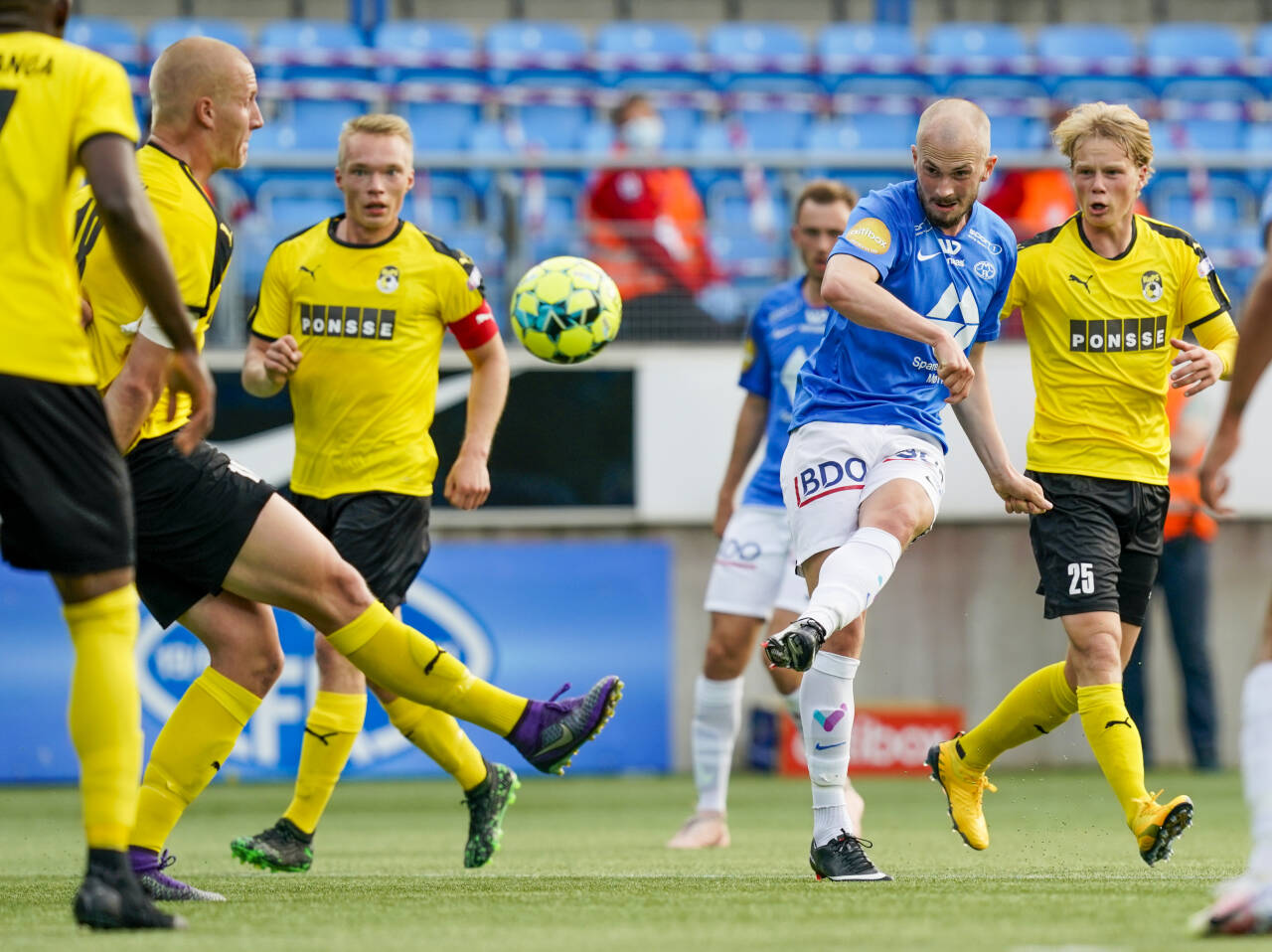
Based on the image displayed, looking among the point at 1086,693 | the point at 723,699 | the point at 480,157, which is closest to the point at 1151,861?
the point at 1086,693

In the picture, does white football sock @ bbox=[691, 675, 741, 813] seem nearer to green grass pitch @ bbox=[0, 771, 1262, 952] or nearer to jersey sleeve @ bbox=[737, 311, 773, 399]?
green grass pitch @ bbox=[0, 771, 1262, 952]

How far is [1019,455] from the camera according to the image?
35.6ft

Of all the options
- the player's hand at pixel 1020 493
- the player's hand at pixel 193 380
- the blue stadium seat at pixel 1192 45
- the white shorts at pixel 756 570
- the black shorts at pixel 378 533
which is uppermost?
the blue stadium seat at pixel 1192 45

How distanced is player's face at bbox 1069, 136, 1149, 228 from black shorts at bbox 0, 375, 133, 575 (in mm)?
3321

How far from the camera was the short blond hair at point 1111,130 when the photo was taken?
584 centimetres

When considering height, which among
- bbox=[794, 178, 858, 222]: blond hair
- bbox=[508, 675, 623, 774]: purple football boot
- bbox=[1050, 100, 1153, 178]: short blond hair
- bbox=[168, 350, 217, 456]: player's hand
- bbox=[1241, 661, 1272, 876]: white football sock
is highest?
bbox=[1050, 100, 1153, 178]: short blond hair

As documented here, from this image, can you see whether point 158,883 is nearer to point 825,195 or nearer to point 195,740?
point 195,740

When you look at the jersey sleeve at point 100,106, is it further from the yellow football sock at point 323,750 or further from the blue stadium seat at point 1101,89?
the blue stadium seat at point 1101,89

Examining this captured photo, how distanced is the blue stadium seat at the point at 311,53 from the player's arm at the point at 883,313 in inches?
387

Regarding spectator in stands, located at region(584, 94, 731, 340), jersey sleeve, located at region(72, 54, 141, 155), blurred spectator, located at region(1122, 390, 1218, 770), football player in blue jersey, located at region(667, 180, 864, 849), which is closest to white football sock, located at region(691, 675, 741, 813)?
football player in blue jersey, located at region(667, 180, 864, 849)

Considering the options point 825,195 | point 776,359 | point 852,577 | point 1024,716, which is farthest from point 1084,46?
point 852,577

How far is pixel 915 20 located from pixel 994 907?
580 inches

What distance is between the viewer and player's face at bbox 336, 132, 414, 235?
20.5 feet

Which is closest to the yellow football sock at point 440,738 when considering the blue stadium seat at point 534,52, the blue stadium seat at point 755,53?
the blue stadium seat at point 534,52
